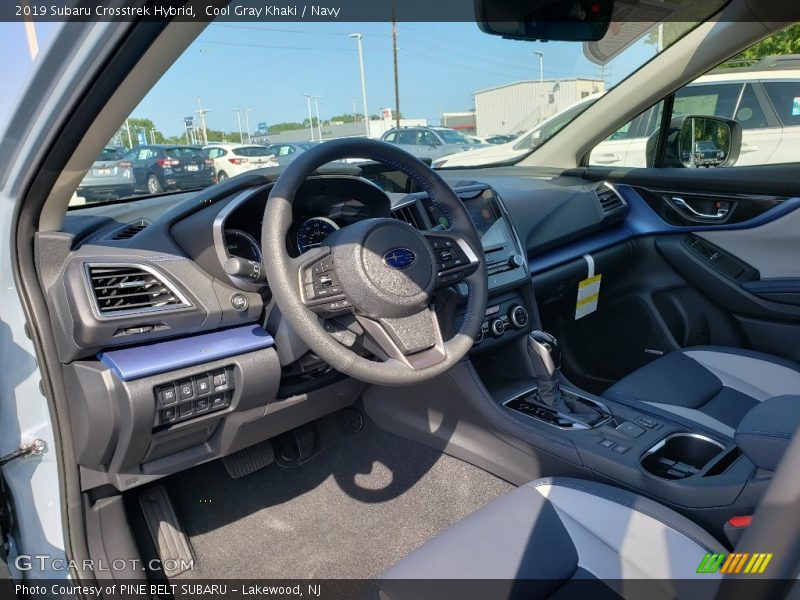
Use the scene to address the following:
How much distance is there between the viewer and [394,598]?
122cm

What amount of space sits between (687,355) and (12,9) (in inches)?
91.8

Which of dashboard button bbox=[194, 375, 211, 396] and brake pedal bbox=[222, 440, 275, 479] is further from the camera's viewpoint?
brake pedal bbox=[222, 440, 275, 479]

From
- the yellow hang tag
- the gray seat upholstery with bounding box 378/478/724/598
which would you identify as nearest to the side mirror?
the yellow hang tag

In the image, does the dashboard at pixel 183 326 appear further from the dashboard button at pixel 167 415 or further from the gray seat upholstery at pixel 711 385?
the gray seat upholstery at pixel 711 385

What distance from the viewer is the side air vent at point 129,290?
4.63ft

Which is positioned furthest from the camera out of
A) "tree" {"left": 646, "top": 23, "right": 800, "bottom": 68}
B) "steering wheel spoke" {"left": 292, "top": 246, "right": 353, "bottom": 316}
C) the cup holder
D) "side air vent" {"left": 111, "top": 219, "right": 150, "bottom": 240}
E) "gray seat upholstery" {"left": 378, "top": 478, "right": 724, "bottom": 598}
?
"tree" {"left": 646, "top": 23, "right": 800, "bottom": 68}

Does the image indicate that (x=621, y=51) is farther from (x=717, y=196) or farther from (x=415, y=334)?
(x=415, y=334)

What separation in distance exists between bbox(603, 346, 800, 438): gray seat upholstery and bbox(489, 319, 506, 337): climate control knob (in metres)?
0.44

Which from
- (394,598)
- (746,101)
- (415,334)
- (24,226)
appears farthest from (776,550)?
(746,101)

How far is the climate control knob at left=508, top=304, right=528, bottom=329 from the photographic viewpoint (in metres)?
2.21

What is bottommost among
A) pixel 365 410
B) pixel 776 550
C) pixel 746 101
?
pixel 365 410

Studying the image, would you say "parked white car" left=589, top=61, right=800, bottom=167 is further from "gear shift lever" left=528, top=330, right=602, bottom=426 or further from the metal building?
"gear shift lever" left=528, top=330, right=602, bottom=426

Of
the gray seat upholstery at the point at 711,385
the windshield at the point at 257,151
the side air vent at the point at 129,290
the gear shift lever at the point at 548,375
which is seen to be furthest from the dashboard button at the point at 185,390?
the gray seat upholstery at the point at 711,385

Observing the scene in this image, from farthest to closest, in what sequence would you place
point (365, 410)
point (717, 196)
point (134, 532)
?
1. point (717, 196)
2. point (365, 410)
3. point (134, 532)
